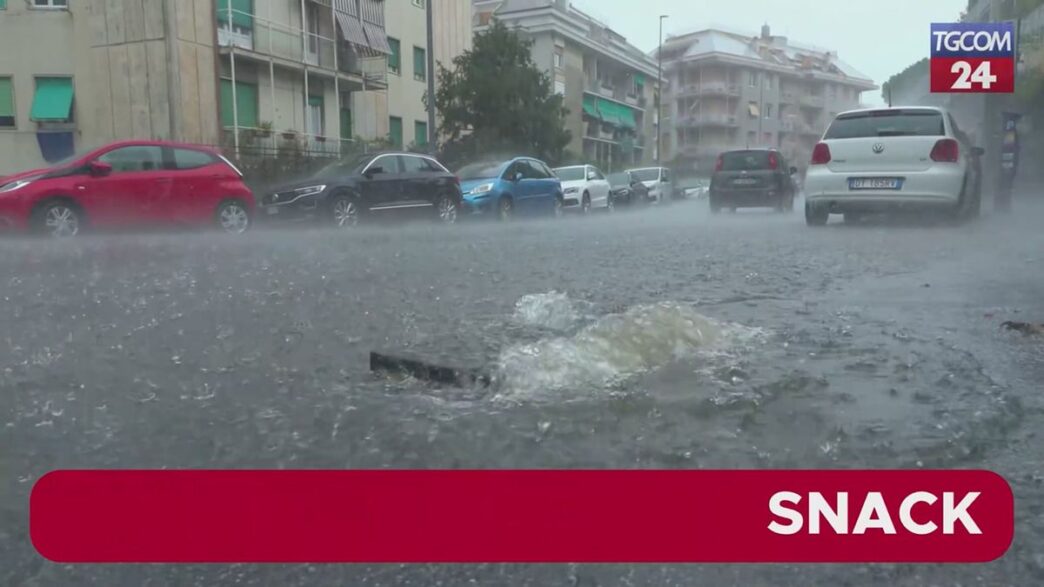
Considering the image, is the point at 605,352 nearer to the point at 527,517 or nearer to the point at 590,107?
the point at 527,517

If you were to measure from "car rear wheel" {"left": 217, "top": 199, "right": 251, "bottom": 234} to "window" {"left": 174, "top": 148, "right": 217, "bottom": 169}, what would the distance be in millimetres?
678

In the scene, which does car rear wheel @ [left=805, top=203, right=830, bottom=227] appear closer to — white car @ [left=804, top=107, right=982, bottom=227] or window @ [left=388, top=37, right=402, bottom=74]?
Answer: white car @ [left=804, top=107, right=982, bottom=227]

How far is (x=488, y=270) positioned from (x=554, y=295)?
70.2 inches

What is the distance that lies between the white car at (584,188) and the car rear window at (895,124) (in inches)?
440

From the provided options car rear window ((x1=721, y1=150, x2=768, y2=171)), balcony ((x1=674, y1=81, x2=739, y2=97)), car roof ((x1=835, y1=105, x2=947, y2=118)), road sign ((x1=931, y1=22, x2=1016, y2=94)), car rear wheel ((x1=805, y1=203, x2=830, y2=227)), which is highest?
balcony ((x1=674, y1=81, x2=739, y2=97))

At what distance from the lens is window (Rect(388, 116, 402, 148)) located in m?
33.4

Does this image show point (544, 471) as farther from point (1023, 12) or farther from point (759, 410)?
point (1023, 12)

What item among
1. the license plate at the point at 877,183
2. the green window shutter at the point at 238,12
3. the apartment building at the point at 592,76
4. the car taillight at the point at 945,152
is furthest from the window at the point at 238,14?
the car taillight at the point at 945,152

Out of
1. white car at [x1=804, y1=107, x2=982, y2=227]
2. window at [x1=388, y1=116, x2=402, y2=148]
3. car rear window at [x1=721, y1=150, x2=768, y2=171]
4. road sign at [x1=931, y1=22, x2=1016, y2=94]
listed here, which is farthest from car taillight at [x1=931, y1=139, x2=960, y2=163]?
window at [x1=388, y1=116, x2=402, y2=148]

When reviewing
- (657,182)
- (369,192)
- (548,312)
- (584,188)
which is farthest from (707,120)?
(548,312)

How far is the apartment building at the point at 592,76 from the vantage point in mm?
45969

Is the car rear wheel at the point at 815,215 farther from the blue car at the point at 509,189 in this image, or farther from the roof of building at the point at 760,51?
the blue car at the point at 509,189

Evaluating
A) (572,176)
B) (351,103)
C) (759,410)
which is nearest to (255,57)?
(351,103)

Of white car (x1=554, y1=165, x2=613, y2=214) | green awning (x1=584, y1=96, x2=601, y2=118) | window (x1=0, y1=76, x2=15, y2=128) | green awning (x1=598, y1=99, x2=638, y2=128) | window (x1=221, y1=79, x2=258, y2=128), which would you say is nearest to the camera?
window (x1=0, y1=76, x2=15, y2=128)
